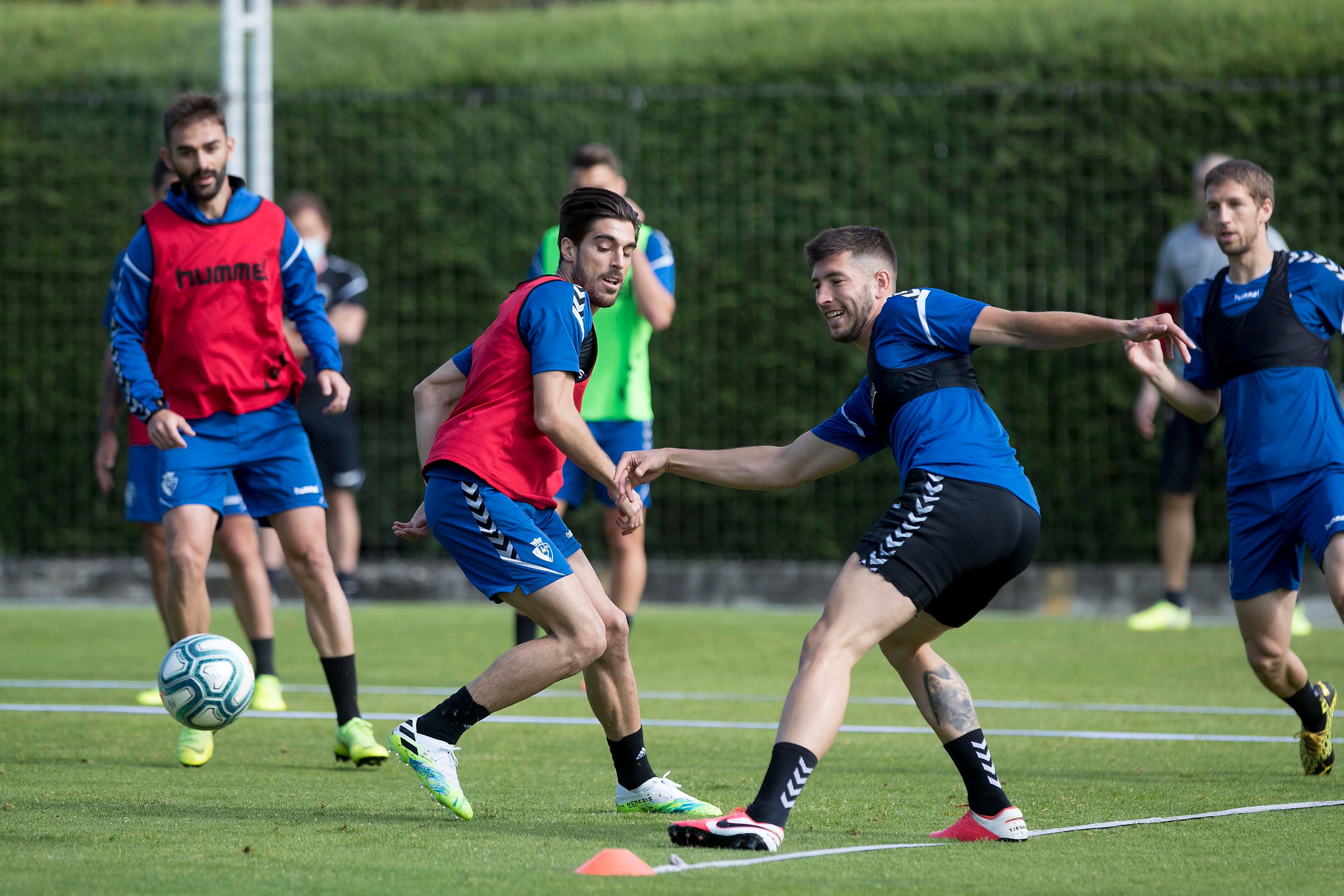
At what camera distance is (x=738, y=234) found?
11688 mm

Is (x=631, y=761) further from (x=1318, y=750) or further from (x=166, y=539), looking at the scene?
(x=166, y=539)

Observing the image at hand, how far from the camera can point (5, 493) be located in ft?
40.6

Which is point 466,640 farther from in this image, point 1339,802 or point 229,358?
point 1339,802

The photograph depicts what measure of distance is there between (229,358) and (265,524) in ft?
2.63

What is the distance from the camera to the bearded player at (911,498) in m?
4.09

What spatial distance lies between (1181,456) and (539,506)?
627 cm

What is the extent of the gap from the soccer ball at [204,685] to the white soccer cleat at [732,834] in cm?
192

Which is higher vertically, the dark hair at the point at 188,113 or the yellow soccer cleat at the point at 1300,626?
the dark hair at the point at 188,113

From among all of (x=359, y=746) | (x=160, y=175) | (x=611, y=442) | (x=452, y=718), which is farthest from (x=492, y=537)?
(x=160, y=175)

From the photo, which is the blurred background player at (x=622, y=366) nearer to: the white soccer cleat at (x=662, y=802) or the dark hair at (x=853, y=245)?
the white soccer cleat at (x=662, y=802)

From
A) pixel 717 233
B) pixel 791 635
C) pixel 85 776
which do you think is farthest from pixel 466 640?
pixel 85 776

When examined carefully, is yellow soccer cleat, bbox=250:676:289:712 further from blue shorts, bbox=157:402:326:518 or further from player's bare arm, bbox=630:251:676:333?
player's bare arm, bbox=630:251:676:333

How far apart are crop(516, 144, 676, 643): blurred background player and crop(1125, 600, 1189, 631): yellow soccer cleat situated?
12.7 feet

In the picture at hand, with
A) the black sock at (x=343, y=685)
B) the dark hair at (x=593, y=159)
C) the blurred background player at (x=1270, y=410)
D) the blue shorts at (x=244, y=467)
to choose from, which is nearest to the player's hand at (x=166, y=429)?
the blue shorts at (x=244, y=467)
